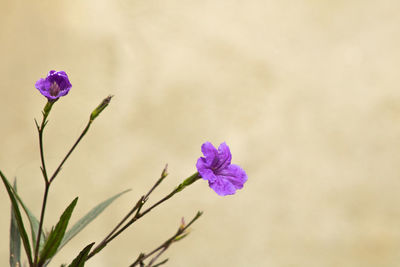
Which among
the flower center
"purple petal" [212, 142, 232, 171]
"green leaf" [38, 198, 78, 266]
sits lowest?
"green leaf" [38, 198, 78, 266]

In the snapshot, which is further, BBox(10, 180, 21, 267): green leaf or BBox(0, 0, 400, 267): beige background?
A: BBox(0, 0, 400, 267): beige background

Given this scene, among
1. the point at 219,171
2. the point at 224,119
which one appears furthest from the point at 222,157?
the point at 224,119

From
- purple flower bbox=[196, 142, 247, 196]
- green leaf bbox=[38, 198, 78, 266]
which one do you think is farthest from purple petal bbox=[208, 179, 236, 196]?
green leaf bbox=[38, 198, 78, 266]

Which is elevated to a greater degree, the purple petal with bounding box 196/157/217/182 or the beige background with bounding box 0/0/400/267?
the beige background with bounding box 0/0/400/267

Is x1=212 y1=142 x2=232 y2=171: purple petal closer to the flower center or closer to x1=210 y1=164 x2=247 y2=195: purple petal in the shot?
x1=210 y1=164 x2=247 y2=195: purple petal

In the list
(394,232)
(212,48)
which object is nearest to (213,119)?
(212,48)

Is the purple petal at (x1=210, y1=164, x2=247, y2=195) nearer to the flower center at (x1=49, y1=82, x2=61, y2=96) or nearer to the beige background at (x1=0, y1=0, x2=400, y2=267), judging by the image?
the flower center at (x1=49, y1=82, x2=61, y2=96)

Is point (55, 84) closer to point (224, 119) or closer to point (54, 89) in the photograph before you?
point (54, 89)
